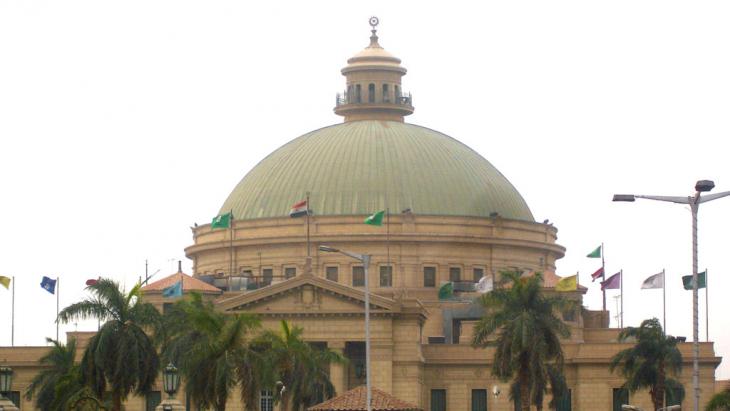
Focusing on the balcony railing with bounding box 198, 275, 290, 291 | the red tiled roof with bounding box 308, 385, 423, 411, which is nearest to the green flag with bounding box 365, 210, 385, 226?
the balcony railing with bounding box 198, 275, 290, 291

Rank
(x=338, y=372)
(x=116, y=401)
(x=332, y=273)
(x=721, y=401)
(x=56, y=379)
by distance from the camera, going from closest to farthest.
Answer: (x=721, y=401), (x=116, y=401), (x=56, y=379), (x=338, y=372), (x=332, y=273)

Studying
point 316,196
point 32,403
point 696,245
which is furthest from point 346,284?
point 696,245

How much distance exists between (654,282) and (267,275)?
2920 cm

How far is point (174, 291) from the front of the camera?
460ft

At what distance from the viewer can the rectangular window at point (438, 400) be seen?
452 feet

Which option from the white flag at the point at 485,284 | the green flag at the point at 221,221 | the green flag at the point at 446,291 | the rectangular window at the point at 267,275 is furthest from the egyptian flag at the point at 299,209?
the white flag at the point at 485,284

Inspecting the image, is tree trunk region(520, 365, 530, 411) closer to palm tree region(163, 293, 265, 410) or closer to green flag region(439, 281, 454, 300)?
palm tree region(163, 293, 265, 410)

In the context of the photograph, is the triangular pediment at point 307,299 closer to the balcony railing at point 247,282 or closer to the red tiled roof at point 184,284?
the red tiled roof at point 184,284

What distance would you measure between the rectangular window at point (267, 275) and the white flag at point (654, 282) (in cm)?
2781

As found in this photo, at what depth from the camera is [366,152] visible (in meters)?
153

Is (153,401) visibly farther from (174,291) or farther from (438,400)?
(438,400)

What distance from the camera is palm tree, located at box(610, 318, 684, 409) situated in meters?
122

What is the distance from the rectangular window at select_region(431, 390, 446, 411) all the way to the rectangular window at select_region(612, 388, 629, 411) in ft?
32.8

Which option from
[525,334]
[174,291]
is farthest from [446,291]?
→ [525,334]
